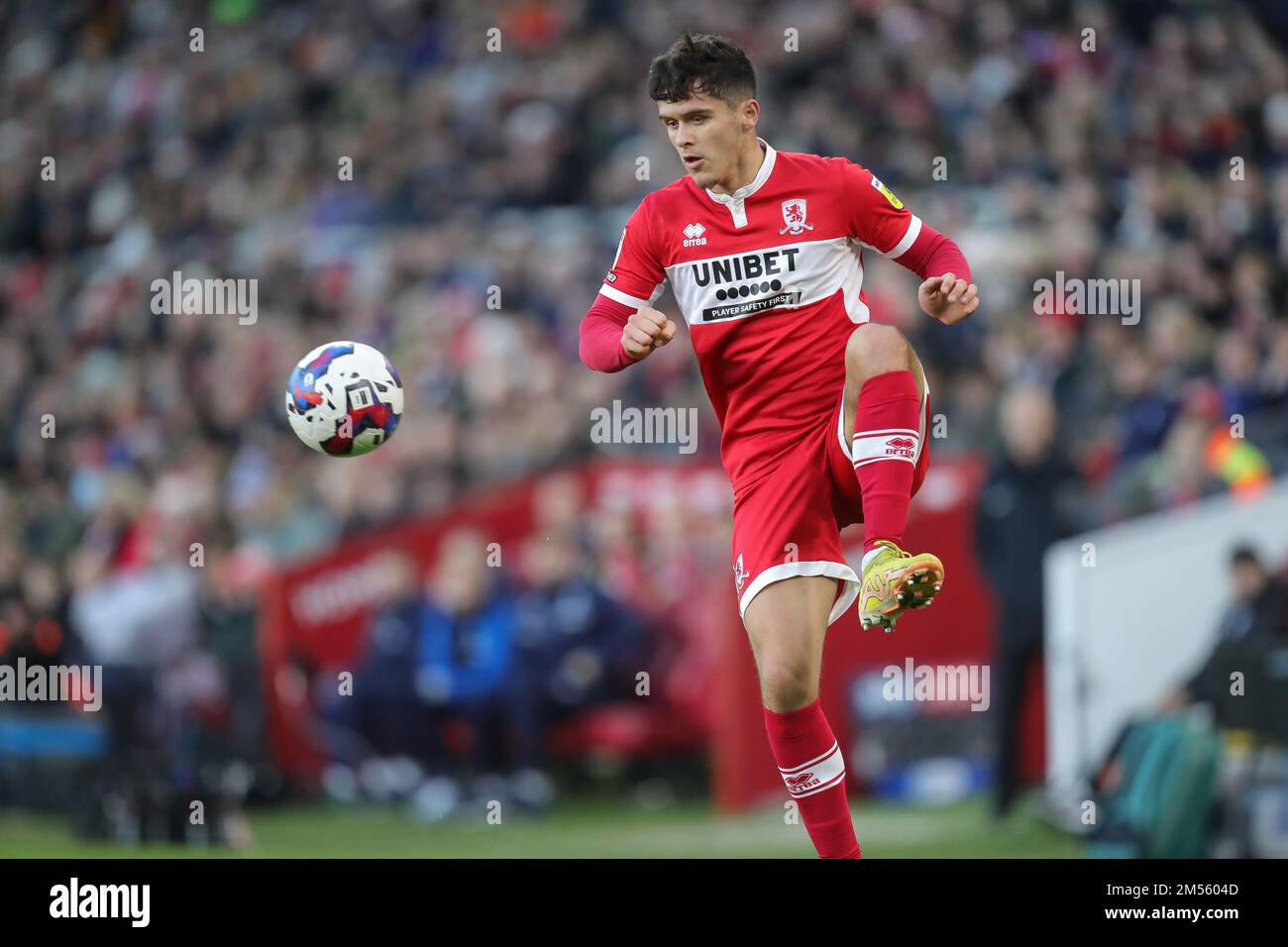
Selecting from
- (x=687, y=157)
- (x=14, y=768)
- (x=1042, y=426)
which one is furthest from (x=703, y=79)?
(x=14, y=768)

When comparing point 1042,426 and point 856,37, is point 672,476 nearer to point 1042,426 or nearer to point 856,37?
point 1042,426

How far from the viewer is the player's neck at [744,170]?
586 cm

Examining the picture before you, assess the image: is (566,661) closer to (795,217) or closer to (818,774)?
(818,774)

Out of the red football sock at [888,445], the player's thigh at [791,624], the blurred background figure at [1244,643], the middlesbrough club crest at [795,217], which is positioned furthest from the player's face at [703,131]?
the blurred background figure at [1244,643]

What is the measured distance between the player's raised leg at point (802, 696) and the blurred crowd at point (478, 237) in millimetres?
5022

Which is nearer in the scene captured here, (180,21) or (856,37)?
(856,37)

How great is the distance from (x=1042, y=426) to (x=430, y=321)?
575 centimetres

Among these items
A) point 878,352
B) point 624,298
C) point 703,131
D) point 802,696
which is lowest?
point 802,696

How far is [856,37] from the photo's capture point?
609 inches

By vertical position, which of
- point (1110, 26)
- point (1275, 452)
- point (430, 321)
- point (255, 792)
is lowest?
point (255, 792)

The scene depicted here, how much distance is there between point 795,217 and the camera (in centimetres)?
586

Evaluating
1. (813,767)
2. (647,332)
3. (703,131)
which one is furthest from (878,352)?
(813,767)

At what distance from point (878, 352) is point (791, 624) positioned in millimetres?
947

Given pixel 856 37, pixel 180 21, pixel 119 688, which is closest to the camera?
pixel 119 688
